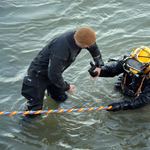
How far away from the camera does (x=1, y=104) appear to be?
4555 mm

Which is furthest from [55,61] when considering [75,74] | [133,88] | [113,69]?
[75,74]

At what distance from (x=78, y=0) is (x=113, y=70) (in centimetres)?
458

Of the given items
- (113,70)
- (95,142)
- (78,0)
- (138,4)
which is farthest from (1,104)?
(138,4)

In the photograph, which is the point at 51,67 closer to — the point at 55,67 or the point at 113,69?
the point at 55,67

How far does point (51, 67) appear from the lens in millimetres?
3316

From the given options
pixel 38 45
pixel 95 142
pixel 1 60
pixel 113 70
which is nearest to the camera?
pixel 95 142

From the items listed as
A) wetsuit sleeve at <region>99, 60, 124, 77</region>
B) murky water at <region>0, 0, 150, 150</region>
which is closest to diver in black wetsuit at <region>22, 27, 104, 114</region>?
wetsuit sleeve at <region>99, 60, 124, 77</region>

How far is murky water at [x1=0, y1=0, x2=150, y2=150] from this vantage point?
3863 mm

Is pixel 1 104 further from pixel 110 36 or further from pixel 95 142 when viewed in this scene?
pixel 110 36

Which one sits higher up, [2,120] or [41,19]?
[41,19]

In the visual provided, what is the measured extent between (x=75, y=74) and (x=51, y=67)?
2201mm

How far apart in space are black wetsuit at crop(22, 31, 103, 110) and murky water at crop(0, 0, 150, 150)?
559 millimetres

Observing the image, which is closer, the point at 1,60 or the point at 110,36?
the point at 1,60

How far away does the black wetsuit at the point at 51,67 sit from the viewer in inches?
129
